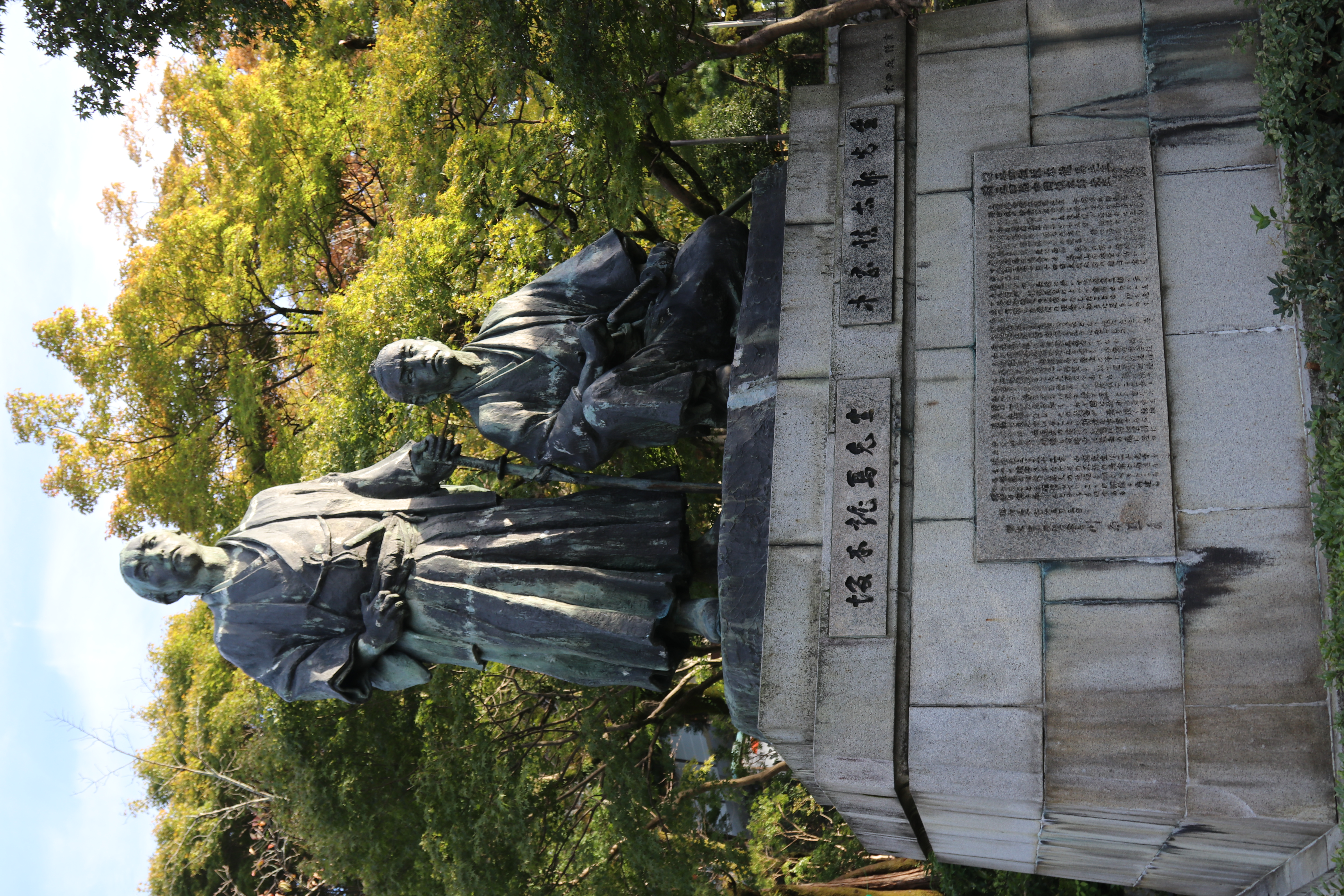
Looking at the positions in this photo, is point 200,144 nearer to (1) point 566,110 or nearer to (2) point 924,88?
(1) point 566,110

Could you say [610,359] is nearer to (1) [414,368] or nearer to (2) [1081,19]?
(1) [414,368]

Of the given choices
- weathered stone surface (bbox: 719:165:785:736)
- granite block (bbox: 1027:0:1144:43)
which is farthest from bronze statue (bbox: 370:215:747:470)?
granite block (bbox: 1027:0:1144:43)

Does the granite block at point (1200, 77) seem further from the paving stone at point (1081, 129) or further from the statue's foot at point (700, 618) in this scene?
the statue's foot at point (700, 618)

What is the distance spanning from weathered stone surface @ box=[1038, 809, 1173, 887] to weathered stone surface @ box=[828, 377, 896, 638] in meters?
1.07

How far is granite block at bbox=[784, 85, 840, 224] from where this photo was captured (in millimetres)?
5477

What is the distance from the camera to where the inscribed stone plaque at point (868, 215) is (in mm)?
5180

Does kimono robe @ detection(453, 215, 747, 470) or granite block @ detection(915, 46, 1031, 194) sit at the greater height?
granite block @ detection(915, 46, 1031, 194)

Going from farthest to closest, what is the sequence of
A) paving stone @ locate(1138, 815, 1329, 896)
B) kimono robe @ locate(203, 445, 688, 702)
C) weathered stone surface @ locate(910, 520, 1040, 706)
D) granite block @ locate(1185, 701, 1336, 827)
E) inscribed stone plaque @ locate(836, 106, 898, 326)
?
kimono robe @ locate(203, 445, 688, 702) < inscribed stone plaque @ locate(836, 106, 898, 326) < weathered stone surface @ locate(910, 520, 1040, 706) < paving stone @ locate(1138, 815, 1329, 896) < granite block @ locate(1185, 701, 1336, 827)

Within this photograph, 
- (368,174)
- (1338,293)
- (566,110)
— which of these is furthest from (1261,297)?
(368,174)

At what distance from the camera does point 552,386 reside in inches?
232

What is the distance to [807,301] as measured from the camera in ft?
17.4

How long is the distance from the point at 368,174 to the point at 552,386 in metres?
13.0

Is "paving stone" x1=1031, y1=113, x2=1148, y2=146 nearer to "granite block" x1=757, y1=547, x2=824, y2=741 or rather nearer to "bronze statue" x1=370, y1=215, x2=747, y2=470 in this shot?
"bronze statue" x1=370, y1=215, x2=747, y2=470

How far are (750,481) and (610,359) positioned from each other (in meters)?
1.10
